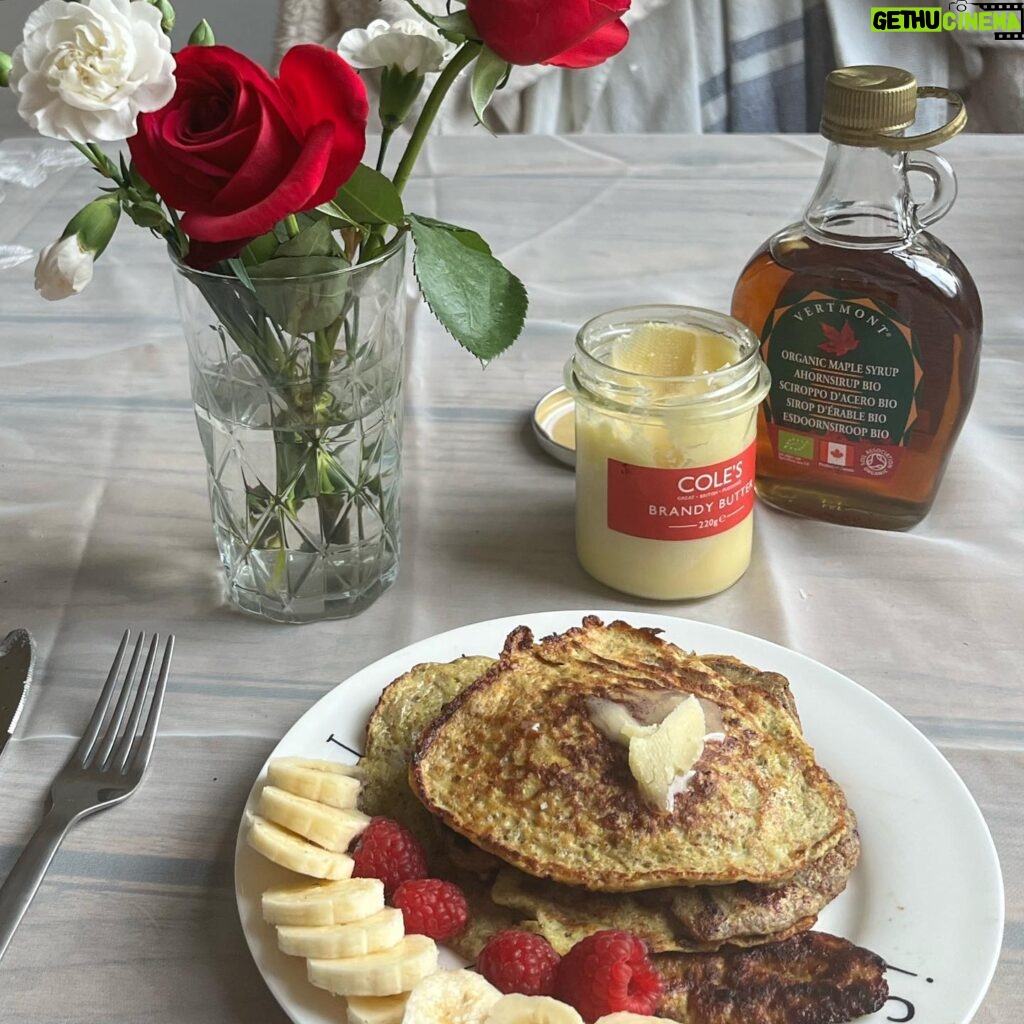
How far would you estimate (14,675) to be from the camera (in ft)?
3.63

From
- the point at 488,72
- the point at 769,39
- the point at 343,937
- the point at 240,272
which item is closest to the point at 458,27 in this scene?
the point at 488,72

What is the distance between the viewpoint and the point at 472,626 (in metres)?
1.12

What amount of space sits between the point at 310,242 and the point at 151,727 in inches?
17.0

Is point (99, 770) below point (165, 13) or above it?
below

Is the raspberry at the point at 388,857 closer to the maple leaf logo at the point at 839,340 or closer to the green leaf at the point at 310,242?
the green leaf at the point at 310,242

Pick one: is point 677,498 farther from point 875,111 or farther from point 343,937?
point 343,937

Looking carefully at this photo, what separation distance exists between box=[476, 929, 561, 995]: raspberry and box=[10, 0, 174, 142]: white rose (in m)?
0.58

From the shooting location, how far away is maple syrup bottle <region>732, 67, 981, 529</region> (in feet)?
3.88

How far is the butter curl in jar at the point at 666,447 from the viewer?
1146 mm

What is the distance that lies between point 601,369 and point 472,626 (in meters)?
0.27

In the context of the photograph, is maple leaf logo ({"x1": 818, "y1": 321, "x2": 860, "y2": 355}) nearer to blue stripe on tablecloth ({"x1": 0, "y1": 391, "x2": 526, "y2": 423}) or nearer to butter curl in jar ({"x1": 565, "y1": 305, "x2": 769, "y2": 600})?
butter curl in jar ({"x1": 565, "y1": 305, "x2": 769, "y2": 600})

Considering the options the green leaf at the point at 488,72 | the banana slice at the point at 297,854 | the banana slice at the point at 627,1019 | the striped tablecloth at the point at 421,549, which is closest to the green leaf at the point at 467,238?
the green leaf at the point at 488,72

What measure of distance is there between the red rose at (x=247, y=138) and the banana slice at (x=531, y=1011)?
53 cm

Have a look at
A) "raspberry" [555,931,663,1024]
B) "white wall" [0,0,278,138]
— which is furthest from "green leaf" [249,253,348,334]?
"white wall" [0,0,278,138]
